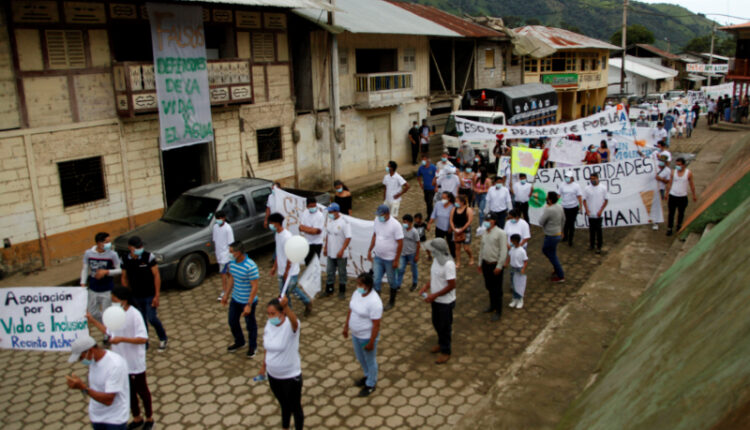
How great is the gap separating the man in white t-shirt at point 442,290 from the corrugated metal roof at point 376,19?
1296cm

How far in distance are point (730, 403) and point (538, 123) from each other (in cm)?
2635

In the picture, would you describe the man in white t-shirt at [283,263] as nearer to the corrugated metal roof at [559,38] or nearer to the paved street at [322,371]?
the paved street at [322,371]

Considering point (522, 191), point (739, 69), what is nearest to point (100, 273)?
point (522, 191)

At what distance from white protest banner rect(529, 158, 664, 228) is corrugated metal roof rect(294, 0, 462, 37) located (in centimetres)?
991

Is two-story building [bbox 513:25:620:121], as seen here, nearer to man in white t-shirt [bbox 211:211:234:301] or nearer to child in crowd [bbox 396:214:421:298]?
child in crowd [bbox 396:214:421:298]

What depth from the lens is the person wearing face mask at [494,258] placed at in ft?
28.7

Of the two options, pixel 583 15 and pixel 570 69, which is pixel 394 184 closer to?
pixel 570 69

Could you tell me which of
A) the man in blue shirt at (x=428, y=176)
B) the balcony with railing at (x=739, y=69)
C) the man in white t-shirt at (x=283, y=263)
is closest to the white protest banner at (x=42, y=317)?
the man in white t-shirt at (x=283, y=263)

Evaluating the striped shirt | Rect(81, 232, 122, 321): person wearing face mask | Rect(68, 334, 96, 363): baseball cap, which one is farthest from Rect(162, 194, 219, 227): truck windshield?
Rect(68, 334, 96, 363): baseball cap

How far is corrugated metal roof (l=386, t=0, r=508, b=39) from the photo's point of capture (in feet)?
92.2

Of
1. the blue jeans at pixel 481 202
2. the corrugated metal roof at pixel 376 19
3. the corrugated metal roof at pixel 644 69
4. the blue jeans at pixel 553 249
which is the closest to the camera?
the blue jeans at pixel 553 249

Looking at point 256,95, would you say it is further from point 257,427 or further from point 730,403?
point 730,403

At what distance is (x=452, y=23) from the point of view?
29391 millimetres

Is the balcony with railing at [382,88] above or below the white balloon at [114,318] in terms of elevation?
above
